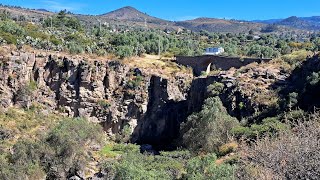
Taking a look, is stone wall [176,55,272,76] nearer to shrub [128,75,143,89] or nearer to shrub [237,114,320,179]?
shrub [128,75,143,89]

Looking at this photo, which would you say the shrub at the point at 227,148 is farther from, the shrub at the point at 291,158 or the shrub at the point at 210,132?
the shrub at the point at 291,158

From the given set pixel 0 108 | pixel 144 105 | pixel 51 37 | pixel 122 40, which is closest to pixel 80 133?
pixel 0 108

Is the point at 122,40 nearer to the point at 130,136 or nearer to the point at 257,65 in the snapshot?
the point at 130,136

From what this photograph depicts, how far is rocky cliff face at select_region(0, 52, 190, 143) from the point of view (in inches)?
1826

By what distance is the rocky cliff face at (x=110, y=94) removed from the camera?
152ft

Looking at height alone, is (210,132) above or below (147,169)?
above

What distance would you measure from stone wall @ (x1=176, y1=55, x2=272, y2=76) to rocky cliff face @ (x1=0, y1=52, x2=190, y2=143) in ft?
11.0

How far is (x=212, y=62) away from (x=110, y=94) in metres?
12.4

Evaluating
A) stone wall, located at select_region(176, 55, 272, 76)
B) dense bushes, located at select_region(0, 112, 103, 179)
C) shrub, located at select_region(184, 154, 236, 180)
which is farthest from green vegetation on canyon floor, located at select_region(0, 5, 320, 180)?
shrub, located at select_region(184, 154, 236, 180)

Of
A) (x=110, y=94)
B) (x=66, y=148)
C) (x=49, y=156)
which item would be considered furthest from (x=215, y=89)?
(x=49, y=156)

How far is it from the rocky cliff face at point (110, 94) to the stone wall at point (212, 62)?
3.35 m

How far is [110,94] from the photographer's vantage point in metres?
48.2

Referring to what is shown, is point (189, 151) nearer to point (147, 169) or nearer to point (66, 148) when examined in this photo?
point (147, 169)

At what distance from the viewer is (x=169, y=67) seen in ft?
168
